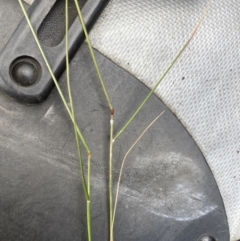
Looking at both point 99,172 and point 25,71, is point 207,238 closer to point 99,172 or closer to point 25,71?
point 99,172

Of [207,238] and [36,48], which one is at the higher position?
[36,48]

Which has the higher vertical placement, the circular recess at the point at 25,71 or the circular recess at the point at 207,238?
the circular recess at the point at 25,71

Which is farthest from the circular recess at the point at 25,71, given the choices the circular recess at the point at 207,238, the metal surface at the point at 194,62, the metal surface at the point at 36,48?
the circular recess at the point at 207,238

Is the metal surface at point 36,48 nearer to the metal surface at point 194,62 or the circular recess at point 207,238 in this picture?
the metal surface at point 194,62

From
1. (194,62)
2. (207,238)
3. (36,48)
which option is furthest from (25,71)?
(207,238)

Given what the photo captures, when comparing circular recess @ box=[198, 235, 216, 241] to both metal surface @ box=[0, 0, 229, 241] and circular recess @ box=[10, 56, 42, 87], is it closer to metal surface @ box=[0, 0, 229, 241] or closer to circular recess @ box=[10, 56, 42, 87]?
metal surface @ box=[0, 0, 229, 241]

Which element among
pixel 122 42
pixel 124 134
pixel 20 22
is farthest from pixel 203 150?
pixel 20 22
